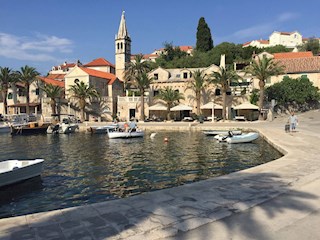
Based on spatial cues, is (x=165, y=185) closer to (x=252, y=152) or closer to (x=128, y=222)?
(x=128, y=222)

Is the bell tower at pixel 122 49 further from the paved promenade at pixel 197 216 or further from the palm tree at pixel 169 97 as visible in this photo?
the paved promenade at pixel 197 216

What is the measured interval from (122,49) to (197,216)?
226 feet

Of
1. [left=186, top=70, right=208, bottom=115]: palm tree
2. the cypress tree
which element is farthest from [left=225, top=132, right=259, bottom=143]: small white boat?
the cypress tree

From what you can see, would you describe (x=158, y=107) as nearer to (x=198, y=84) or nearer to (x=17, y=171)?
(x=198, y=84)

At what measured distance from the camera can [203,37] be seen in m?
89.2

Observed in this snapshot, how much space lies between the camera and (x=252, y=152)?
2023 cm

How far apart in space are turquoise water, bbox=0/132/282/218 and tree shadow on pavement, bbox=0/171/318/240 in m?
3.76

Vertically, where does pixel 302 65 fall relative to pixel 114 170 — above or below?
above

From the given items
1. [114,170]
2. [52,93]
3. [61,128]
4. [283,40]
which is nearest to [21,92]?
[52,93]

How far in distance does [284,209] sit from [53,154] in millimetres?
18340

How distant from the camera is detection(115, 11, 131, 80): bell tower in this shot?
7105 cm

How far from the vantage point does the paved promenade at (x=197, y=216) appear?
527 centimetres

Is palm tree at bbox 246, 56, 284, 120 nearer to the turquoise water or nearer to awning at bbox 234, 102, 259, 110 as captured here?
awning at bbox 234, 102, 259, 110

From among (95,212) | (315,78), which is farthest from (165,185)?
(315,78)
